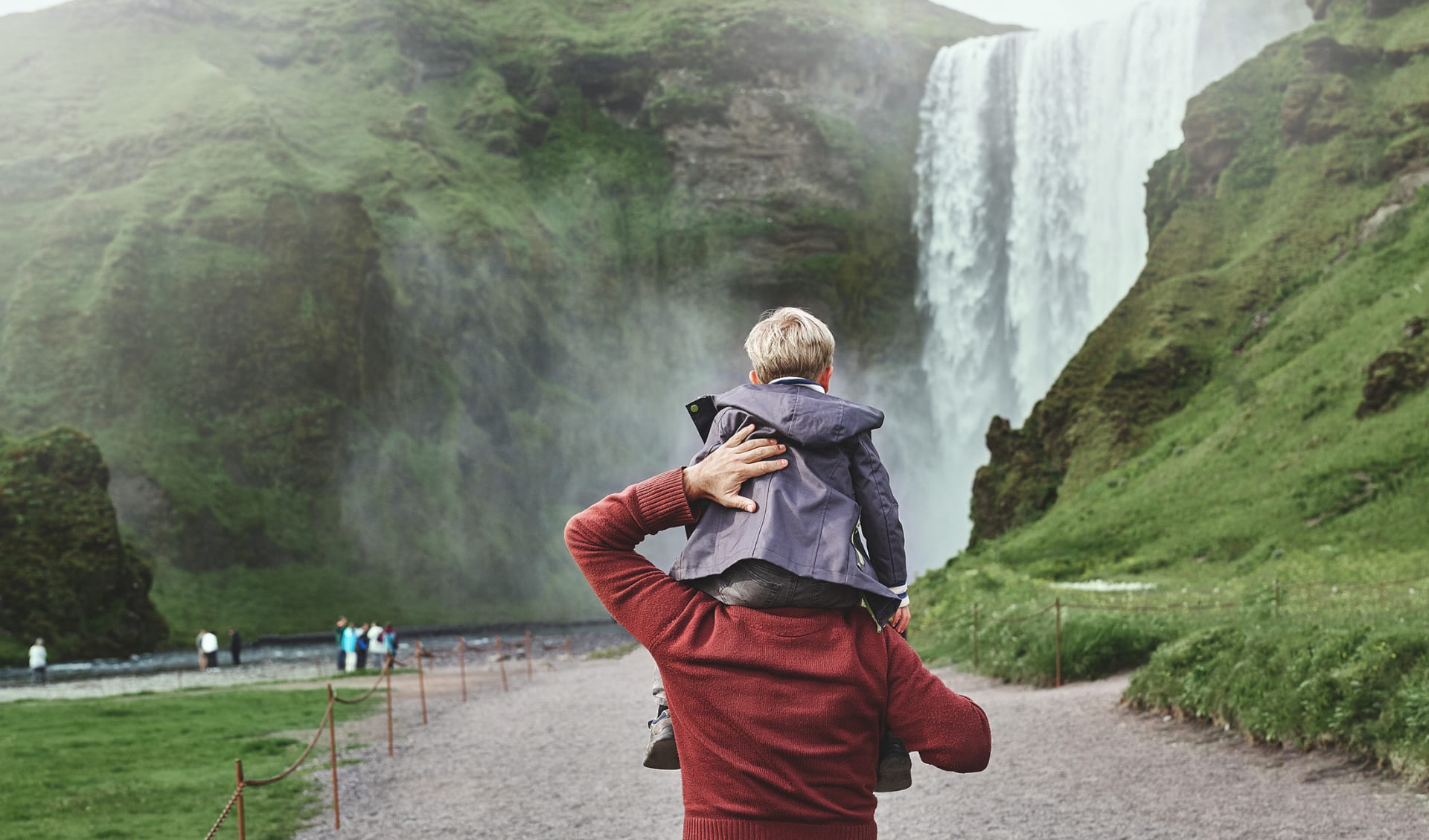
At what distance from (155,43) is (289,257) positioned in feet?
151

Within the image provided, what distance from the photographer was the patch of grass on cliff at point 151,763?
11.9 m

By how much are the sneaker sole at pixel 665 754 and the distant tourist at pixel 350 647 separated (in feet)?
118

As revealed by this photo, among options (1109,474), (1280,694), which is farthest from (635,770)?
(1109,474)

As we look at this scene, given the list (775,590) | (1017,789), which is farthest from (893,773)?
(1017,789)

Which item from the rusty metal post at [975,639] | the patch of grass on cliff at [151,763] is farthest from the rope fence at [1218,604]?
the patch of grass on cliff at [151,763]

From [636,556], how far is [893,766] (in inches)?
36.0

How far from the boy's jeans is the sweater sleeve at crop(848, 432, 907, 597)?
0.15 m

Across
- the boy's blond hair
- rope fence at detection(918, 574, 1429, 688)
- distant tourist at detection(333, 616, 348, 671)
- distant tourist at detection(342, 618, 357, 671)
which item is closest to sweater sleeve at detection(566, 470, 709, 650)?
the boy's blond hair

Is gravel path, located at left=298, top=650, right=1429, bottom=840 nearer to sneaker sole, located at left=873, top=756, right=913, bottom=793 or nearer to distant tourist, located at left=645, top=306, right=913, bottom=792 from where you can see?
sneaker sole, located at left=873, top=756, right=913, bottom=793

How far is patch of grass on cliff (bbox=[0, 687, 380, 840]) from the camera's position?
11.9 metres

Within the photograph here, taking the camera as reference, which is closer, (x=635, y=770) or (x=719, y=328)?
(x=635, y=770)

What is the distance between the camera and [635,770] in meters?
14.1

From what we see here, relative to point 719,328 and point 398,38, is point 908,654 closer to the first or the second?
point 719,328

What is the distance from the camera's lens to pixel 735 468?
321cm
